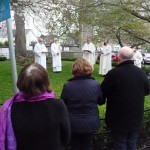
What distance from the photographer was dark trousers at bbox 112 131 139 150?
4668mm

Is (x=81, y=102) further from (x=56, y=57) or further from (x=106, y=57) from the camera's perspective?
(x=106, y=57)

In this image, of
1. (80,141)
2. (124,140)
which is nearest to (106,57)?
(124,140)

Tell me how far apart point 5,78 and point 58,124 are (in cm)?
1299

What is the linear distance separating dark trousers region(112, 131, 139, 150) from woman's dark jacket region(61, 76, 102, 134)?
1.76 feet

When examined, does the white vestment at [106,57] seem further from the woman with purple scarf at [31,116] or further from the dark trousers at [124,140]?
the woman with purple scarf at [31,116]

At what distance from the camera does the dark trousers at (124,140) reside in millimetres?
4668

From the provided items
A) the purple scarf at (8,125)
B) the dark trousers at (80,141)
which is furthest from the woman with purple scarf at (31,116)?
the dark trousers at (80,141)

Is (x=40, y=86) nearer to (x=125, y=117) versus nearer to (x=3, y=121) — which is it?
(x=3, y=121)

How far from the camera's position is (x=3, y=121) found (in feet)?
10.0

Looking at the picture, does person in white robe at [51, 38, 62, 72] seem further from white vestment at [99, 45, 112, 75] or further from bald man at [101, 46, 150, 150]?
bald man at [101, 46, 150, 150]

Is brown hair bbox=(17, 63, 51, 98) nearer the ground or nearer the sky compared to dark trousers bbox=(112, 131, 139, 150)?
nearer the sky

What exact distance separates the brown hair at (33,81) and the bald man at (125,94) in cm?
160

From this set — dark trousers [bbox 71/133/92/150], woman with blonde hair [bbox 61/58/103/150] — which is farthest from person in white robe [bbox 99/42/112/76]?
woman with blonde hair [bbox 61/58/103/150]

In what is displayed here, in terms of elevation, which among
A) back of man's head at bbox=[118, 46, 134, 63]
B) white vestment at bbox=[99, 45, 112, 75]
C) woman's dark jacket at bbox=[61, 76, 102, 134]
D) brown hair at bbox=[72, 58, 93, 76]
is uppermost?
back of man's head at bbox=[118, 46, 134, 63]
